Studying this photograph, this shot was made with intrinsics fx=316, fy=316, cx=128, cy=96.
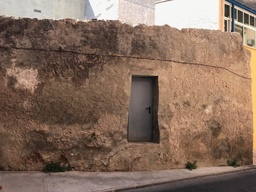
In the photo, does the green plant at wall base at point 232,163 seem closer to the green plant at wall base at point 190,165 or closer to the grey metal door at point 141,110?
the green plant at wall base at point 190,165

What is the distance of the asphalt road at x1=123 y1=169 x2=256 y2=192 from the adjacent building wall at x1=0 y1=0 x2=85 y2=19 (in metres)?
10.7

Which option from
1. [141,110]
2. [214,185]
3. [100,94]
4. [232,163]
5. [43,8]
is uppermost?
[43,8]

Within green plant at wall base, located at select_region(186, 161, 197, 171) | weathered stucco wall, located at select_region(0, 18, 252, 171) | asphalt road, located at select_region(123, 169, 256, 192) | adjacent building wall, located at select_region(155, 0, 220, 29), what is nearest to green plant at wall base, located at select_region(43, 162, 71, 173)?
weathered stucco wall, located at select_region(0, 18, 252, 171)

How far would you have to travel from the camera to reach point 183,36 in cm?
802

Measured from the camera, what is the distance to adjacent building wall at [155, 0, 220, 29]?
11570 millimetres

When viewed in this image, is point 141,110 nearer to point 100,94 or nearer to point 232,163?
point 100,94

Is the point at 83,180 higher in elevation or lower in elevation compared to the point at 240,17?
lower

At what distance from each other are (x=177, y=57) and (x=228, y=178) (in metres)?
3.14

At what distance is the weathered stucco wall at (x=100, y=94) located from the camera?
6820 mm

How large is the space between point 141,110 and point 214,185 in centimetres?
247

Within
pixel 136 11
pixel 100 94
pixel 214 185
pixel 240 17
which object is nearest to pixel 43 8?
pixel 136 11

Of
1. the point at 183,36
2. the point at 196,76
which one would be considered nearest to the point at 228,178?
the point at 196,76

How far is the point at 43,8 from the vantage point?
14.9m

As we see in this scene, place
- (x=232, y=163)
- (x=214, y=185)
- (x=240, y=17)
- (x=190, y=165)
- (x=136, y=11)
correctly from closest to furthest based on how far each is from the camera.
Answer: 1. (x=214, y=185)
2. (x=190, y=165)
3. (x=232, y=163)
4. (x=240, y=17)
5. (x=136, y=11)
